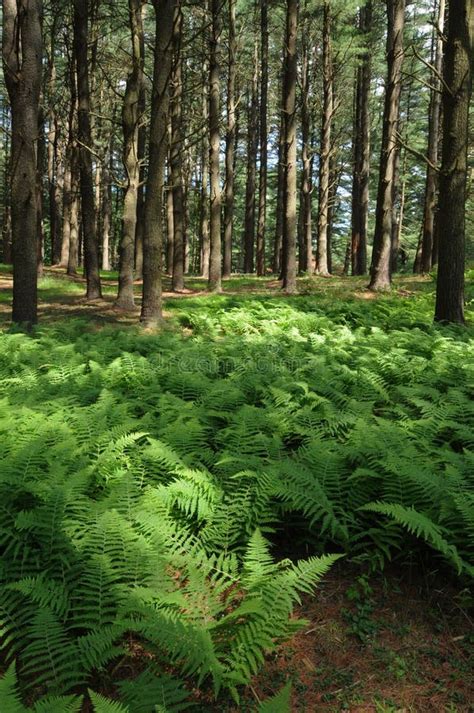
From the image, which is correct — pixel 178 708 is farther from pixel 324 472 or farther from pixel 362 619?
pixel 324 472

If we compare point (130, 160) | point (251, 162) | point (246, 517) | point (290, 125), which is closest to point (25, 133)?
point (130, 160)

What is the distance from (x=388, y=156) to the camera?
15.8 m

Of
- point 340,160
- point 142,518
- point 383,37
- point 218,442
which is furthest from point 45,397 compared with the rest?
point 340,160

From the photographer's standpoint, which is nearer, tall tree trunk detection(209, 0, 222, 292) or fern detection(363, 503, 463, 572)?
fern detection(363, 503, 463, 572)

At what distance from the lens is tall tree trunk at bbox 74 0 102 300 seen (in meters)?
14.8

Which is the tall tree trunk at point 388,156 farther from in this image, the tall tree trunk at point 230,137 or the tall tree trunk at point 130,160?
the tall tree trunk at point 130,160

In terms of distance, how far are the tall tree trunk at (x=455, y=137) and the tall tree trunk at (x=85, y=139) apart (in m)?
9.58

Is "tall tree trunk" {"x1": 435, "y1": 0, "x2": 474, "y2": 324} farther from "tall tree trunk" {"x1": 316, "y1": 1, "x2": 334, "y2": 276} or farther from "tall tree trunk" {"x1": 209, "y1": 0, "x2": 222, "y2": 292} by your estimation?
"tall tree trunk" {"x1": 316, "y1": 1, "x2": 334, "y2": 276}

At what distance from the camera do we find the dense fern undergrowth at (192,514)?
2436 mm

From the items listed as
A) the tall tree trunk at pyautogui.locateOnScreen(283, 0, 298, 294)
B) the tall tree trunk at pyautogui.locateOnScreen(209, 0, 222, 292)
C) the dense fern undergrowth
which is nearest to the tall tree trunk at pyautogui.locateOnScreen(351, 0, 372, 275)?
the tall tree trunk at pyautogui.locateOnScreen(283, 0, 298, 294)

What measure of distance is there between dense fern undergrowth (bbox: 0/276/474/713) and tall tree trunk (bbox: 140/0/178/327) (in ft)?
15.5

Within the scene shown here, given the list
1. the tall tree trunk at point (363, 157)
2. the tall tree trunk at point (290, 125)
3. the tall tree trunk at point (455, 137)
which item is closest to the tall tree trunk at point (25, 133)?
the tall tree trunk at point (455, 137)

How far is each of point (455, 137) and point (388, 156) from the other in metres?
7.17

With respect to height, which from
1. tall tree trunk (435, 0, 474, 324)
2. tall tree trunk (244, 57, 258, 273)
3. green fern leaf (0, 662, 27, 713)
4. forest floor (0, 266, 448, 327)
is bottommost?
green fern leaf (0, 662, 27, 713)
